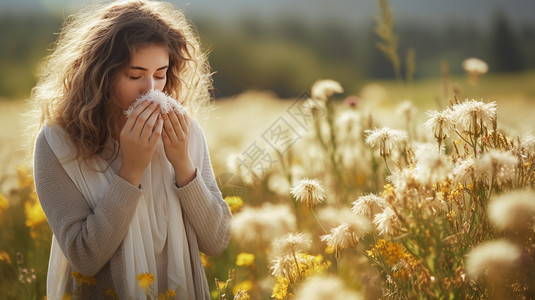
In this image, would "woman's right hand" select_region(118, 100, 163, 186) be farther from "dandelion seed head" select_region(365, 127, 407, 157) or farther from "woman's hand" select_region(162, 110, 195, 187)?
"dandelion seed head" select_region(365, 127, 407, 157)

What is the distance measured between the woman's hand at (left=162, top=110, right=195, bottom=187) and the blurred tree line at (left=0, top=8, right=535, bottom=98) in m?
25.4

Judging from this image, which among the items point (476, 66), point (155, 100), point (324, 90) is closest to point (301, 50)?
point (476, 66)

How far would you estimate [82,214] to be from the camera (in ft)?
6.19

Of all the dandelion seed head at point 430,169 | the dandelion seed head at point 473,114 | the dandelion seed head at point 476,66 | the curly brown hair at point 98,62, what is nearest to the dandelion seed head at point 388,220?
the dandelion seed head at point 430,169

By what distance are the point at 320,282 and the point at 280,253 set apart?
0.48 meters

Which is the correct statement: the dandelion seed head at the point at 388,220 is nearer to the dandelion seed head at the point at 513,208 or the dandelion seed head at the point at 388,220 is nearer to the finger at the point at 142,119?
the dandelion seed head at the point at 513,208

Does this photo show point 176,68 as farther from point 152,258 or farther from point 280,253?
point 280,253

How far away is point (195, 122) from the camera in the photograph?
2.41m

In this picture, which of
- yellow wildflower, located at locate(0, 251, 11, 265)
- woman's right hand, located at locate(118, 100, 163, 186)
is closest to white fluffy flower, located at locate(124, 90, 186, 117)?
woman's right hand, located at locate(118, 100, 163, 186)

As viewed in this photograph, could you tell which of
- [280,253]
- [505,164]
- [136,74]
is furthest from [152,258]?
[505,164]

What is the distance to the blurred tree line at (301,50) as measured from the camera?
34.3 m

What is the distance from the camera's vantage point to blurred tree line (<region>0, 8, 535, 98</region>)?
3428 centimetres

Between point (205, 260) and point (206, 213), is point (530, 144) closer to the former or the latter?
point (206, 213)

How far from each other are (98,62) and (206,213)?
836 millimetres
